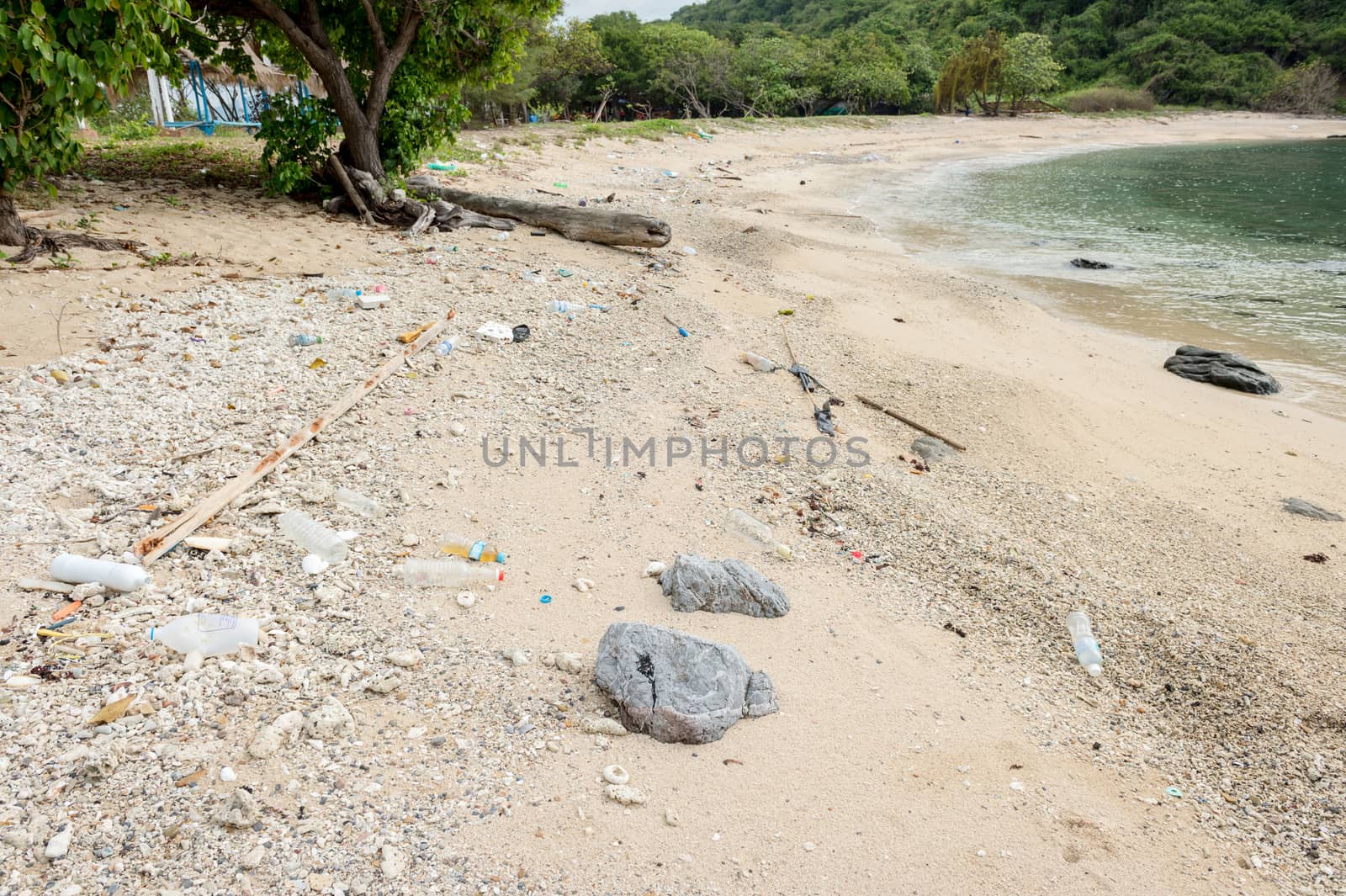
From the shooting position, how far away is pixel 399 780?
103 inches

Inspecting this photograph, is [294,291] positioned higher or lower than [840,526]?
higher

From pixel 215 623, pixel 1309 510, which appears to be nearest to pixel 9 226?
pixel 215 623

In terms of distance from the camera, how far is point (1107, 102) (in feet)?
158

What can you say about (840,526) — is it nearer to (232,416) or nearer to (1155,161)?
(232,416)

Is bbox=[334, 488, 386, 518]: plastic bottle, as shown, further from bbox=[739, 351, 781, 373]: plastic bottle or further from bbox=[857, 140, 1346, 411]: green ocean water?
bbox=[857, 140, 1346, 411]: green ocean water

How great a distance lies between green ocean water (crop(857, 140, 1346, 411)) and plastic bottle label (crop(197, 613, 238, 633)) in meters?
9.63

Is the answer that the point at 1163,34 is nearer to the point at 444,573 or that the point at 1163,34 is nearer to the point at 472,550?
the point at 472,550

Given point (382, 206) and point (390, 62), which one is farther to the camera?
point (382, 206)

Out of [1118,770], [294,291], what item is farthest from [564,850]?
[294,291]

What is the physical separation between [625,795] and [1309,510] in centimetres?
554

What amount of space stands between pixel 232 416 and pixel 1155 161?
38.1 metres

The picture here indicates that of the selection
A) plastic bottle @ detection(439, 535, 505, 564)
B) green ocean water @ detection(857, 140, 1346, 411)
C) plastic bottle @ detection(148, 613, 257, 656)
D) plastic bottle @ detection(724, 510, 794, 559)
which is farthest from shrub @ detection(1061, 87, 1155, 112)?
plastic bottle @ detection(148, 613, 257, 656)

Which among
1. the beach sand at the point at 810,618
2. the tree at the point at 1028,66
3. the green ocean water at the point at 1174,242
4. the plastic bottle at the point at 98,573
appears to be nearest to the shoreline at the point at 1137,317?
the green ocean water at the point at 1174,242

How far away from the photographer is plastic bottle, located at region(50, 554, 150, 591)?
321 centimetres
